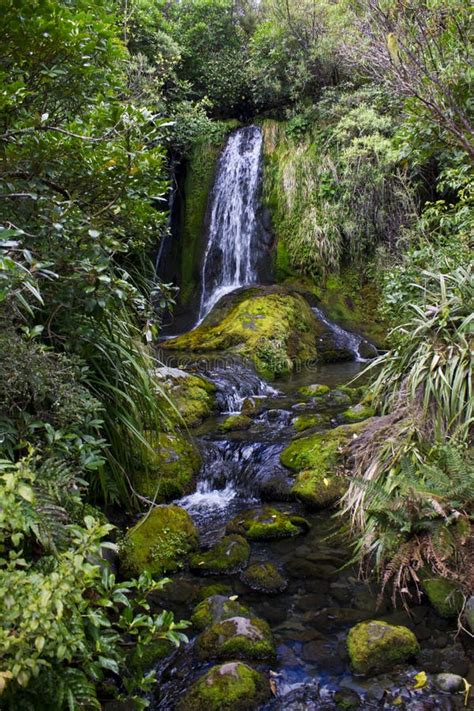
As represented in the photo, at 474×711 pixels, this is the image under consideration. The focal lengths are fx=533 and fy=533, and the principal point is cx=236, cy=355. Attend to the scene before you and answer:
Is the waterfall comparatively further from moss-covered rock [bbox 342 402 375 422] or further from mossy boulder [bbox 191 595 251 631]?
mossy boulder [bbox 191 595 251 631]

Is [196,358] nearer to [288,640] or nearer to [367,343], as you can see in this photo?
[367,343]

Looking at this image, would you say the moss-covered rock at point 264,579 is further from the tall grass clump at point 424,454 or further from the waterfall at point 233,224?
the waterfall at point 233,224

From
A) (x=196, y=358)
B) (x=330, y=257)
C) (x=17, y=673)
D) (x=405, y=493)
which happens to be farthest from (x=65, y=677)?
(x=330, y=257)

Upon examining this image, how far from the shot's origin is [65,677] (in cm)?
178

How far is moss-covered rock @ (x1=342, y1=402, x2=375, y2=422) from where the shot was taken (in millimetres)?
6570

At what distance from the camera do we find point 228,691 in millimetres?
2686

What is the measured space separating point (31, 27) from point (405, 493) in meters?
3.33

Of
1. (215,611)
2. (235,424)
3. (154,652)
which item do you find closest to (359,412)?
(235,424)

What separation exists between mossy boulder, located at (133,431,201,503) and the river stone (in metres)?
2.61

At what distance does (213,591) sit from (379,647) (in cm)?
119

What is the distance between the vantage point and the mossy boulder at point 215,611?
328 cm

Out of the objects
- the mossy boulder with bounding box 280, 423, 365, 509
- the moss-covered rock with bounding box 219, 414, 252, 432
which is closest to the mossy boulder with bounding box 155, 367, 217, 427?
the moss-covered rock with bounding box 219, 414, 252, 432

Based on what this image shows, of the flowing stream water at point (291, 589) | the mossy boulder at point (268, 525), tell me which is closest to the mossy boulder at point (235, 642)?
the flowing stream water at point (291, 589)

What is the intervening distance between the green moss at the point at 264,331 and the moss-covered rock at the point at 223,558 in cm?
547
